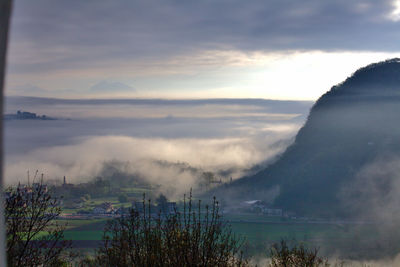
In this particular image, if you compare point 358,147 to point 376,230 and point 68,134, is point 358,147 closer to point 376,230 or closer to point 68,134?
point 376,230

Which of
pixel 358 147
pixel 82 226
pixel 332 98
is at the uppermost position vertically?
pixel 332 98

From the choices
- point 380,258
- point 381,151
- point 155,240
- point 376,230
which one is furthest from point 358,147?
point 155,240

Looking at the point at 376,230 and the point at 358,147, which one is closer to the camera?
the point at 376,230

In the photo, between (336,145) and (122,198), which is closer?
(122,198)

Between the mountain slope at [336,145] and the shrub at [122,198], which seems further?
the mountain slope at [336,145]

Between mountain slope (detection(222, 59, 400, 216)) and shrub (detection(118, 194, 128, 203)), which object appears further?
mountain slope (detection(222, 59, 400, 216))

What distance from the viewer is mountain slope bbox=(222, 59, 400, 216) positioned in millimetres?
73688

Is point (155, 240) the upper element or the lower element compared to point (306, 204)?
upper

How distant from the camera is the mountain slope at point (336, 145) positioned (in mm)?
73688

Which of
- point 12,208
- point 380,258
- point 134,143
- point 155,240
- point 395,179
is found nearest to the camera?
point 12,208

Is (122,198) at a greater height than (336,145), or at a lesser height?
lesser

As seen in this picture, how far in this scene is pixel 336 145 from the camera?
86062mm

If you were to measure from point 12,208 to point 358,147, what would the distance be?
258 feet

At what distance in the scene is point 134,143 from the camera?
121125 mm
